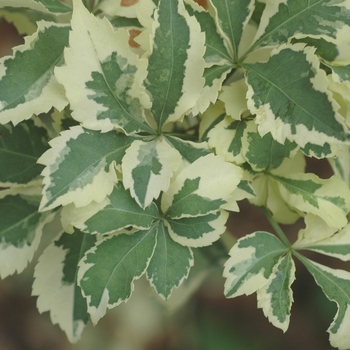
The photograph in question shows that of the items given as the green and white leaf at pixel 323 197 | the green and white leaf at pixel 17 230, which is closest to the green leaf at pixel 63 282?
the green and white leaf at pixel 17 230

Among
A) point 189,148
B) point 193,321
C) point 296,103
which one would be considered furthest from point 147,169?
point 193,321

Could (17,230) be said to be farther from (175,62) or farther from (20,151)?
(175,62)

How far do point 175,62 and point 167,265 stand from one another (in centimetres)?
20

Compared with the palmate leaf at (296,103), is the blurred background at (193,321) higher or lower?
lower

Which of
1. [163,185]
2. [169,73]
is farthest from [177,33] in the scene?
[163,185]

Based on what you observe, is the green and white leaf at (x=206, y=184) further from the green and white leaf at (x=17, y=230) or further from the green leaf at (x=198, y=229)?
the green and white leaf at (x=17, y=230)

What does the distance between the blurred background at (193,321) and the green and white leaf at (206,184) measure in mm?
409

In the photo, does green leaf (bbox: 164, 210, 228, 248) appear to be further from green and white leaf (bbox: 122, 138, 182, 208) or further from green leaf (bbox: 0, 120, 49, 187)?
green leaf (bbox: 0, 120, 49, 187)

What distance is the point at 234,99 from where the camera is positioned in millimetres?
502

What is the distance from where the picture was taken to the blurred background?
95 centimetres

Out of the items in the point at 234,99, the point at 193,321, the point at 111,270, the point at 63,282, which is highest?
the point at 234,99

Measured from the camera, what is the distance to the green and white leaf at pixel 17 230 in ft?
1.81

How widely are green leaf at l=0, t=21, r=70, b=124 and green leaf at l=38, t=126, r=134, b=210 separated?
0.14ft

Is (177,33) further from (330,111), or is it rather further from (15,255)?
(15,255)
